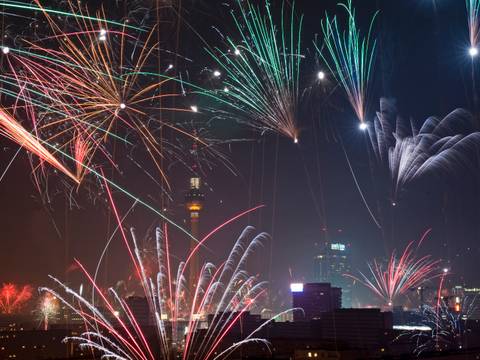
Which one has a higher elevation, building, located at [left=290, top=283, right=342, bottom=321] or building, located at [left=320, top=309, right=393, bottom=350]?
building, located at [left=290, top=283, right=342, bottom=321]

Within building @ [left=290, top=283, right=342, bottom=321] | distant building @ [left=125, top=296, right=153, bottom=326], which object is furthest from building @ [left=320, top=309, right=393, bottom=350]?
distant building @ [left=125, top=296, right=153, bottom=326]

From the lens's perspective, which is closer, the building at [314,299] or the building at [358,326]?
the building at [358,326]

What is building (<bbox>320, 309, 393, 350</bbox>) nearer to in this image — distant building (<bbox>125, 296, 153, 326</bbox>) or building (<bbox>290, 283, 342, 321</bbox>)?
building (<bbox>290, 283, 342, 321</bbox>)

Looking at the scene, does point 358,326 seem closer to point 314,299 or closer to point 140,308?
point 314,299

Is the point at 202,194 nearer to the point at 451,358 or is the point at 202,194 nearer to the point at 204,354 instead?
the point at 204,354

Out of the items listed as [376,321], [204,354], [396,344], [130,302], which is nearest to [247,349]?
[204,354]

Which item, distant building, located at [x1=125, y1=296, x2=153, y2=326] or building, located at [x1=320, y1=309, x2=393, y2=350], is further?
distant building, located at [x1=125, y1=296, x2=153, y2=326]

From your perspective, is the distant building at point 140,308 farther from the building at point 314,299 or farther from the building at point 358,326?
the building at point 358,326

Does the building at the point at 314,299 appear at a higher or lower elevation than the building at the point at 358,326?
higher

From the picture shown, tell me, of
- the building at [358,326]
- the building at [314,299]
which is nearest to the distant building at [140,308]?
the building at [314,299]
